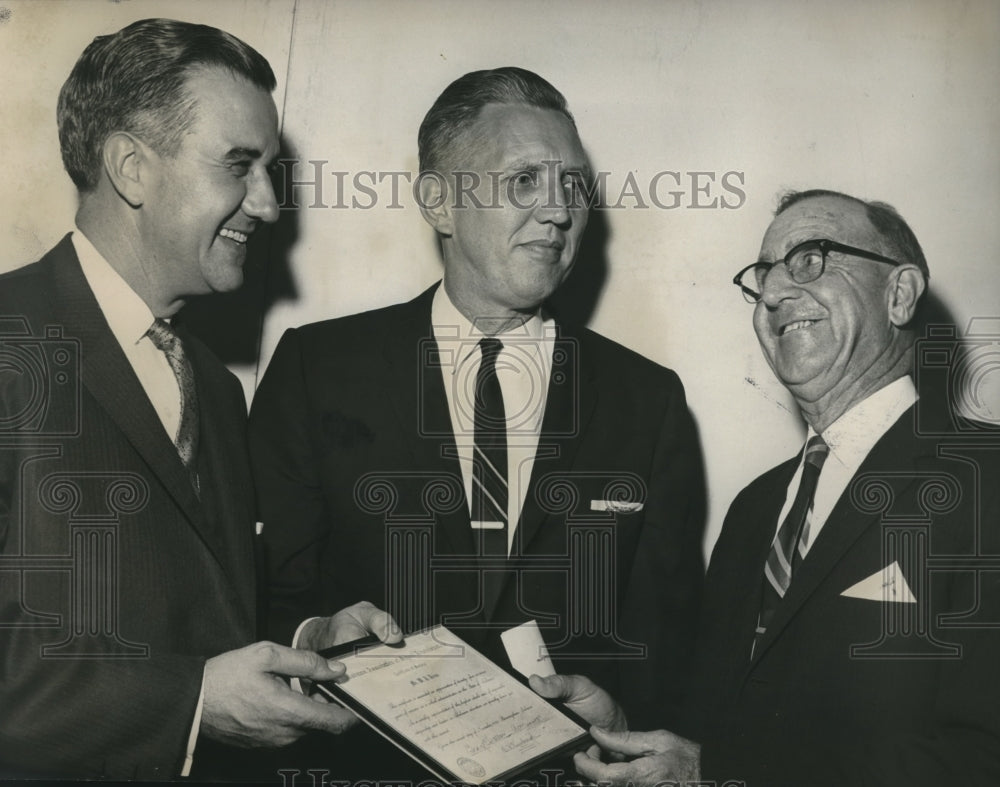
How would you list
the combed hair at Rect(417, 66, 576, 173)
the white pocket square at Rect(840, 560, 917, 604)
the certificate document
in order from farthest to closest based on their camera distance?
1. the combed hair at Rect(417, 66, 576, 173)
2. the white pocket square at Rect(840, 560, 917, 604)
3. the certificate document

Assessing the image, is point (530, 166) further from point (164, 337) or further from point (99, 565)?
point (99, 565)

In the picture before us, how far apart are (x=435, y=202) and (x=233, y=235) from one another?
0.45 m

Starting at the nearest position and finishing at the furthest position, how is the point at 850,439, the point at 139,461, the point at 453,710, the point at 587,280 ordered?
the point at 453,710 < the point at 139,461 < the point at 850,439 < the point at 587,280

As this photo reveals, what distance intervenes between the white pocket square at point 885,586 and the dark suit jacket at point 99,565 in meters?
1.32

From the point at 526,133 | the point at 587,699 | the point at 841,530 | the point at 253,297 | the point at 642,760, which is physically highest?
the point at 526,133

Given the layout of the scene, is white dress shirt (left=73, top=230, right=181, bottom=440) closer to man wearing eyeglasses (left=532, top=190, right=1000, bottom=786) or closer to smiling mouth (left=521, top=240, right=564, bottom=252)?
smiling mouth (left=521, top=240, right=564, bottom=252)

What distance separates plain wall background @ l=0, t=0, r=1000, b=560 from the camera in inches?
105

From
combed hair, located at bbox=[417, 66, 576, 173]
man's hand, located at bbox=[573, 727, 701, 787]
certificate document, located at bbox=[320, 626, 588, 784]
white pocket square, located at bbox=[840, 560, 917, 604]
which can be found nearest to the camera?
certificate document, located at bbox=[320, 626, 588, 784]

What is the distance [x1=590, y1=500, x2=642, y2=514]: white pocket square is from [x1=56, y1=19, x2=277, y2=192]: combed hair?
1.18 meters

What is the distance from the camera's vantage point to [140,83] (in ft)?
8.37

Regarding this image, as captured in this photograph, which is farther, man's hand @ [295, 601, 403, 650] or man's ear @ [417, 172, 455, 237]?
man's ear @ [417, 172, 455, 237]

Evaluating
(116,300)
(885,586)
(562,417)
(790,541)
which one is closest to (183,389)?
(116,300)

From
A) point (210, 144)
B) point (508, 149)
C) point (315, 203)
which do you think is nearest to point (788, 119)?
point (508, 149)

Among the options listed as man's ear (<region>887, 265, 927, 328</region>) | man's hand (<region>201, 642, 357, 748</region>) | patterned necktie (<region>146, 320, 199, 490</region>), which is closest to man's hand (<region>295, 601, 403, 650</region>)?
man's hand (<region>201, 642, 357, 748</region>)
